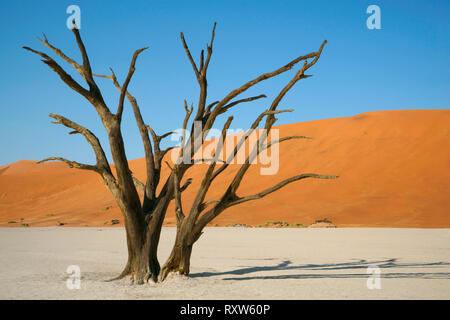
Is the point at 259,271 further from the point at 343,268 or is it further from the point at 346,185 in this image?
the point at 346,185

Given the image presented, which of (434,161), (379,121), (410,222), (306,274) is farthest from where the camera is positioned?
(379,121)

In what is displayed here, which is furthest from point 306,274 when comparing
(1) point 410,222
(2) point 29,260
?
(1) point 410,222

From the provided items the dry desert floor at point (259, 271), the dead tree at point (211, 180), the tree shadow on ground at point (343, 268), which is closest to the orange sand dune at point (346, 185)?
the dry desert floor at point (259, 271)

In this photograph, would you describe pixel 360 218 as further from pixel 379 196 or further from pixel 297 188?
pixel 297 188

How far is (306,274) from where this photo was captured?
359 inches

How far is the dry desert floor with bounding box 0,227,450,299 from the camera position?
6.98 m

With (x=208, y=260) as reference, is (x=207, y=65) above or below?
above

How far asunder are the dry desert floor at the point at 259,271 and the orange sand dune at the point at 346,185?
12087 millimetres

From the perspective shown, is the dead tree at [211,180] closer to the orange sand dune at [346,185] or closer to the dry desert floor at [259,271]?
the dry desert floor at [259,271]

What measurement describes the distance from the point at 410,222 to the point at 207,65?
2070 cm

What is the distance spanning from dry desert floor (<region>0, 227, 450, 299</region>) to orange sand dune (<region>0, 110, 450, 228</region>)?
12.1 m
